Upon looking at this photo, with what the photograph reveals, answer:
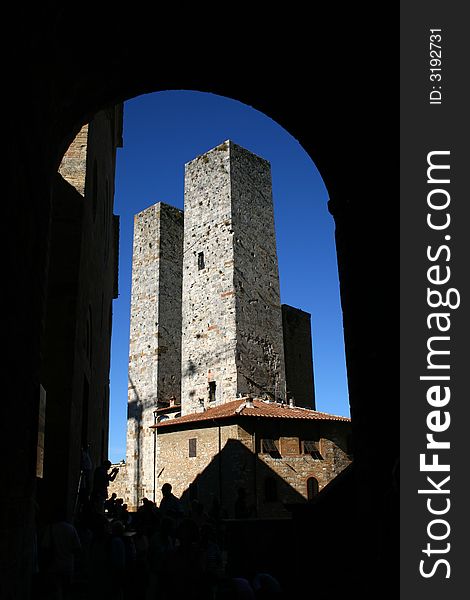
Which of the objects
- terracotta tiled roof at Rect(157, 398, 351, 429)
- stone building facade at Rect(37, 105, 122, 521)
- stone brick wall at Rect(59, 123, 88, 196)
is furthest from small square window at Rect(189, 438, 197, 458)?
stone brick wall at Rect(59, 123, 88, 196)

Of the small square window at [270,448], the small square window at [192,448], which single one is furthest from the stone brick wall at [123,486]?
the small square window at [270,448]

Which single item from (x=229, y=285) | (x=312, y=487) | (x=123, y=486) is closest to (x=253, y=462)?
(x=312, y=487)

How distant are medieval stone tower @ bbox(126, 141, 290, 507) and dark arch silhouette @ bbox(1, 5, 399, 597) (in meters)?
16.5

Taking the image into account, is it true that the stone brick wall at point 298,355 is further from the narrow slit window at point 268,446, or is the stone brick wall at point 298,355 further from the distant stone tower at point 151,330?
the narrow slit window at point 268,446

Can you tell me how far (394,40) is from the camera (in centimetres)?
397

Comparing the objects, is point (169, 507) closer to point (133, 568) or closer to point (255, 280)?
point (133, 568)

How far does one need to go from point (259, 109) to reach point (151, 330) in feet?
74.4

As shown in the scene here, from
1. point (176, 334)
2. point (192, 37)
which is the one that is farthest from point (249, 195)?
point (192, 37)

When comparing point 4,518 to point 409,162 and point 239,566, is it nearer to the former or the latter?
point 409,162

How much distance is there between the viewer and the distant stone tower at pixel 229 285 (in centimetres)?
2169

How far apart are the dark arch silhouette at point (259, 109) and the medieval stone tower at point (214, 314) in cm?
1645

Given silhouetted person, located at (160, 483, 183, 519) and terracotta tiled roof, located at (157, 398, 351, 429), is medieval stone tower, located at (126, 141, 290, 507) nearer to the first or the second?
terracotta tiled roof, located at (157, 398, 351, 429)

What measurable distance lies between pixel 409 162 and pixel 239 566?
27.6ft

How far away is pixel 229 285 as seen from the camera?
2212cm
